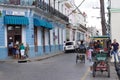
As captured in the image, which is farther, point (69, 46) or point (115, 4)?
point (69, 46)

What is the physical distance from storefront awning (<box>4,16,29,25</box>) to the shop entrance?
41.1 inches

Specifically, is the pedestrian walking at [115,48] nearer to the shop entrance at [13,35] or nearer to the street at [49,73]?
the street at [49,73]

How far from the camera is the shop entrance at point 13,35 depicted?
3697 cm

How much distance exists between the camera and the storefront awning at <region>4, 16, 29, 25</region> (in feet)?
117

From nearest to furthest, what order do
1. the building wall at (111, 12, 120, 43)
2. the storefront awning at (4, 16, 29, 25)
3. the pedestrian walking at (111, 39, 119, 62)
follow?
the pedestrian walking at (111, 39, 119, 62) → the building wall at (111, 12, 120, 43) → the storefront awning at (4, 16, 29, 25)

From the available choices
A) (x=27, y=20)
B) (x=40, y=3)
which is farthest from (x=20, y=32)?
(x=40, y=3)

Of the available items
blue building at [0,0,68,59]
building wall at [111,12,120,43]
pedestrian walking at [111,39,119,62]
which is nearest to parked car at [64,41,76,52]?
blue building at [0,0,68,59]

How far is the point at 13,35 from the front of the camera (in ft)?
123

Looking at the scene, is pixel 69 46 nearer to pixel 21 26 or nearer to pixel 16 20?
pixel 21 26

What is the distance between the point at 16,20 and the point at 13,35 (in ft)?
Result: 5.92

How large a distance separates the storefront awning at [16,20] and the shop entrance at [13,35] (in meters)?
1.04

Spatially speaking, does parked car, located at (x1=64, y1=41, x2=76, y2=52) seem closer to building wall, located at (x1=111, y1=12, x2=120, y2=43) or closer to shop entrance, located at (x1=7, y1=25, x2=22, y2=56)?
shop entrance, located at (x1=7, y1=25, x2=22, y2=56)

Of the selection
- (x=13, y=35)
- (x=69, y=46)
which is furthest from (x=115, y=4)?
(x=69, y=46)

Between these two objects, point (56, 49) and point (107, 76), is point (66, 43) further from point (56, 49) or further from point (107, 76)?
point (107, 76)
